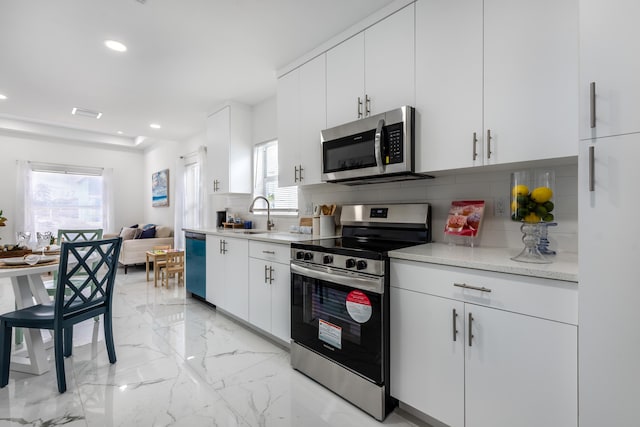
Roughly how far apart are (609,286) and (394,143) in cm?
125

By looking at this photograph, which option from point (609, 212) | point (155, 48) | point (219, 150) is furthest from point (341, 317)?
point (219, 150)

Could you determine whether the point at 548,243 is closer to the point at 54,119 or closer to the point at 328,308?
the point at 328,308

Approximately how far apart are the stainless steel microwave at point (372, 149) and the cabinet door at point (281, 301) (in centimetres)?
82

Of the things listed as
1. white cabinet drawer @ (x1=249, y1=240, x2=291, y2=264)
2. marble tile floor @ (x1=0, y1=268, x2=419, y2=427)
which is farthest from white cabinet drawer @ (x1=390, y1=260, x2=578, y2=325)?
white cabinet drawer @ (x1=249, y1=240, x2=291, y2=264)

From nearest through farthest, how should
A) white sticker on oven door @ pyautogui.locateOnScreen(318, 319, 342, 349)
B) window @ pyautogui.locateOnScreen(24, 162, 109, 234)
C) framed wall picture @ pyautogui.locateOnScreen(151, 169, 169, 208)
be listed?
white sticker on oven door @ pyautogui.locateOnScreen(318, 319, 342, 349) < window @ pyautogui.locateOnScreen(24, 162, 109, 234) < framed wall picture @ pyautogui.locateOnScreen(151, 169, 169, 208)

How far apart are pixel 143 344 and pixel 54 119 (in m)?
4.13

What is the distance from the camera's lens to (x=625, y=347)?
100 cm

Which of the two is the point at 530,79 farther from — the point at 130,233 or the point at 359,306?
the point at 130,233

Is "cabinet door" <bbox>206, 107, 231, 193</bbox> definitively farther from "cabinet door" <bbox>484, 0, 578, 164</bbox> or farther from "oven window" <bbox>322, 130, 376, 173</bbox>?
"cabinet door" <bbox>484, 0, 578, 164</bbox>

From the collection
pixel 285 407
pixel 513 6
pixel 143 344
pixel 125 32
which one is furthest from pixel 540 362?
pixel 125 32

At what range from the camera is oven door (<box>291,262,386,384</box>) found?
166 centimetres

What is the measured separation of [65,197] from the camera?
6250 mm

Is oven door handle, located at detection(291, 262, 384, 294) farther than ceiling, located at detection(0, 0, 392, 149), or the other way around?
ceiling, located at detection(0, 0, 392, 149)

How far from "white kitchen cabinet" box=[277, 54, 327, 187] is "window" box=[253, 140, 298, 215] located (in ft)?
2.12
